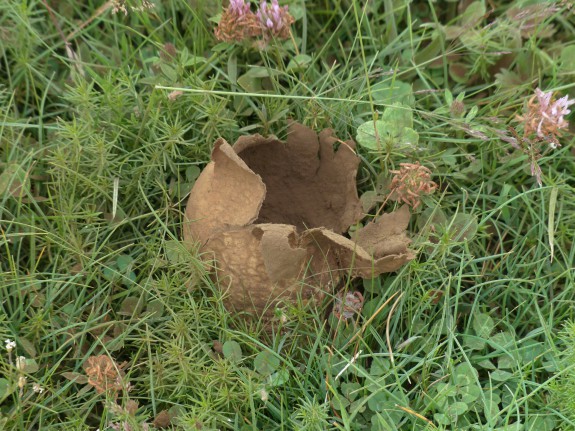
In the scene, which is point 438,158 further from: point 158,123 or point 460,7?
point 158,123

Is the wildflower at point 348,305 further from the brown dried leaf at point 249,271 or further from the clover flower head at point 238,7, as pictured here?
the clover flower head at point 238,7

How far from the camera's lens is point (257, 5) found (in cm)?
269

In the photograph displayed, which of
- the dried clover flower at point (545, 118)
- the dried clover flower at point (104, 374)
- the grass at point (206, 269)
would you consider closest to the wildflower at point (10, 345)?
the grass at point (206, 269)

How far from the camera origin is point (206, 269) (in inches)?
89.0

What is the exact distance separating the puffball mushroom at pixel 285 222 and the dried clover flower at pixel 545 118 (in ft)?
1.51

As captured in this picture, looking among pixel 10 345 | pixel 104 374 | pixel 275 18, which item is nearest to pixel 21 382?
pixel 10 345

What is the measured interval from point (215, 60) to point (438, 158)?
83cm

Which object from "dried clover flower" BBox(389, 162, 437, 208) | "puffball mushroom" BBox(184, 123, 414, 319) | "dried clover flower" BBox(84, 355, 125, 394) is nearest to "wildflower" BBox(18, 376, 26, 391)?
"dried clover flower" BBox(84, 355, 125, 394)

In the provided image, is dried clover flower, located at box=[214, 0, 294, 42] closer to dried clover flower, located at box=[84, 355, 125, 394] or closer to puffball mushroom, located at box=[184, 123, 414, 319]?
puffball mushroom, located at box=[184, 123, 414, 319]

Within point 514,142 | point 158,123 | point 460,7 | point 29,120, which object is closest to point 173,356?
point 158,123

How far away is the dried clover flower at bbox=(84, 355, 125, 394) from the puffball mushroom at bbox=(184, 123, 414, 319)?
38 centimetres

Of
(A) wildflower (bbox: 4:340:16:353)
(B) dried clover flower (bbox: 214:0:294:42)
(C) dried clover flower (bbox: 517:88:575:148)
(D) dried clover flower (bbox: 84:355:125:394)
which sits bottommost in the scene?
(D) dried clover flower (bbox: 84:355:125:394)

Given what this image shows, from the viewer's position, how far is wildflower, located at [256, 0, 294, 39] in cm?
254

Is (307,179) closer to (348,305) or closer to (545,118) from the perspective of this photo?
(348,305)
